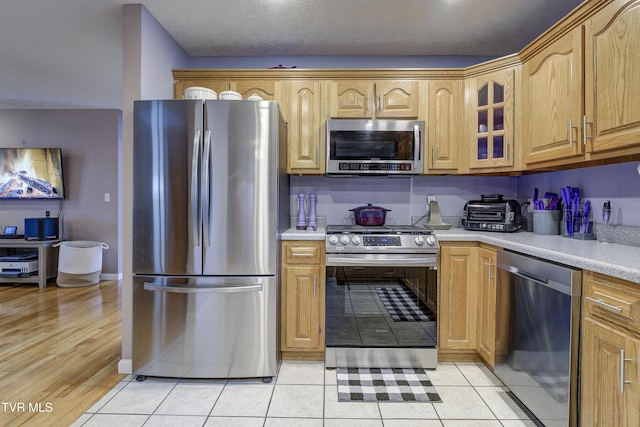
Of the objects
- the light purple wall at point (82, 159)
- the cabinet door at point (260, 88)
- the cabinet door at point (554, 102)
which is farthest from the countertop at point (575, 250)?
the light purple wall at point (82, 159)

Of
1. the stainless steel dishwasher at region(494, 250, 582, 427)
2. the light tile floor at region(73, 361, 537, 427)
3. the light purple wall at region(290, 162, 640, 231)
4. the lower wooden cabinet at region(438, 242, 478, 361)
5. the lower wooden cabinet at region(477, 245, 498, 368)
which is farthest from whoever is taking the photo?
the light purple wall at region(290, 162, 640, 231)

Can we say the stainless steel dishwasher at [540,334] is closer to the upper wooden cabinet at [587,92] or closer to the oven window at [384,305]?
the oven window at [384,305]

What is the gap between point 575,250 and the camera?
1686 mm

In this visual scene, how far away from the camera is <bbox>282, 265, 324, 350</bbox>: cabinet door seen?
2420mm

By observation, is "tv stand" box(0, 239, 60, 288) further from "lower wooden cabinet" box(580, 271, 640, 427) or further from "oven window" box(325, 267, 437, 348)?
"lower wooden cabinet" box(580, 271, 640, 427)

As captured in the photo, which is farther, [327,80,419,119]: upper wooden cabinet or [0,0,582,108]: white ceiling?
[327,80,419,119]: upper wooden cabinet

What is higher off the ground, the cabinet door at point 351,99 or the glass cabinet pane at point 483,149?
the cabinet door at point 351,99

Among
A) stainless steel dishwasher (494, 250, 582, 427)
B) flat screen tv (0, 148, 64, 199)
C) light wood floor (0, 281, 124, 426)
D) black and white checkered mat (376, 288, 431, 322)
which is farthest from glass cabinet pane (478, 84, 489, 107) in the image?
flat screen tv (0, 148, 64, 199)

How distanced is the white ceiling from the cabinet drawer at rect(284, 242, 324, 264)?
1.62m

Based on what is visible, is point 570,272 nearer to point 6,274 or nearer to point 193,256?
point 193,256

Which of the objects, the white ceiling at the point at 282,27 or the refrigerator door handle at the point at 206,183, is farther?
the white ceiling at the point at 282,27

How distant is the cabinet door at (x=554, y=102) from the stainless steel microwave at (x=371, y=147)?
728mm

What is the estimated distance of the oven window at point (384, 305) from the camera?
237cm

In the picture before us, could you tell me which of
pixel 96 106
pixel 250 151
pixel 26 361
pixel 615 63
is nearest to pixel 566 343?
pixel 615 63
